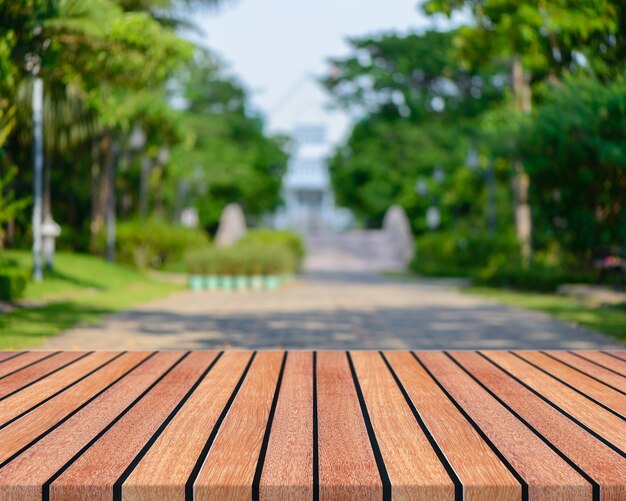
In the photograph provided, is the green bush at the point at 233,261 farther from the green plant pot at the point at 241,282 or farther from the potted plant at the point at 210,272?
the green plant pot at the point at 241,282

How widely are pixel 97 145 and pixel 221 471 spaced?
23254 millimetres

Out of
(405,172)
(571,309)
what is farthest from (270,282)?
(405,172)

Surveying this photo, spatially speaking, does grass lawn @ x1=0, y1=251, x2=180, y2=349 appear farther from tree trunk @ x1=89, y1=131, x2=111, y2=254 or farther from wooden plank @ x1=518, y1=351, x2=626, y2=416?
wooden plank @ x1=518, y1=351, x2=626, y2=416

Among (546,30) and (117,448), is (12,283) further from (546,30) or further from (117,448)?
(117,448)

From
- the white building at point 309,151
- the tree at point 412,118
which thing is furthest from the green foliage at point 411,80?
the white building at point 309,151

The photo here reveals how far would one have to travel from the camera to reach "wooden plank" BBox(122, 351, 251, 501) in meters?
2.16

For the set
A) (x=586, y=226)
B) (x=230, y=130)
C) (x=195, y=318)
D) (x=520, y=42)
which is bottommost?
(x=195, y=318)

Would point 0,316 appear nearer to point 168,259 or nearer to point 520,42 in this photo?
point 520,42

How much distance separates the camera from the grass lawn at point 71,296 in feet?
30.3

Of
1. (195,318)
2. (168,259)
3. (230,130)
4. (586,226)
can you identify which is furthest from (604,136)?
(230,130)

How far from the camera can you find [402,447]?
2508 mm

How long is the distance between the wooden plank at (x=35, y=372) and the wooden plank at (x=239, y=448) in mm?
1041

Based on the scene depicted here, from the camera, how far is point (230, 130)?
4512cm

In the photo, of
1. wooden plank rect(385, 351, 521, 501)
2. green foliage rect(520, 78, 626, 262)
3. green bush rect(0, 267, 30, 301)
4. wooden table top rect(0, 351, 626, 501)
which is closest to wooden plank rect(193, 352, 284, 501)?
wooden table top rect(0, 351, 626, 501)
